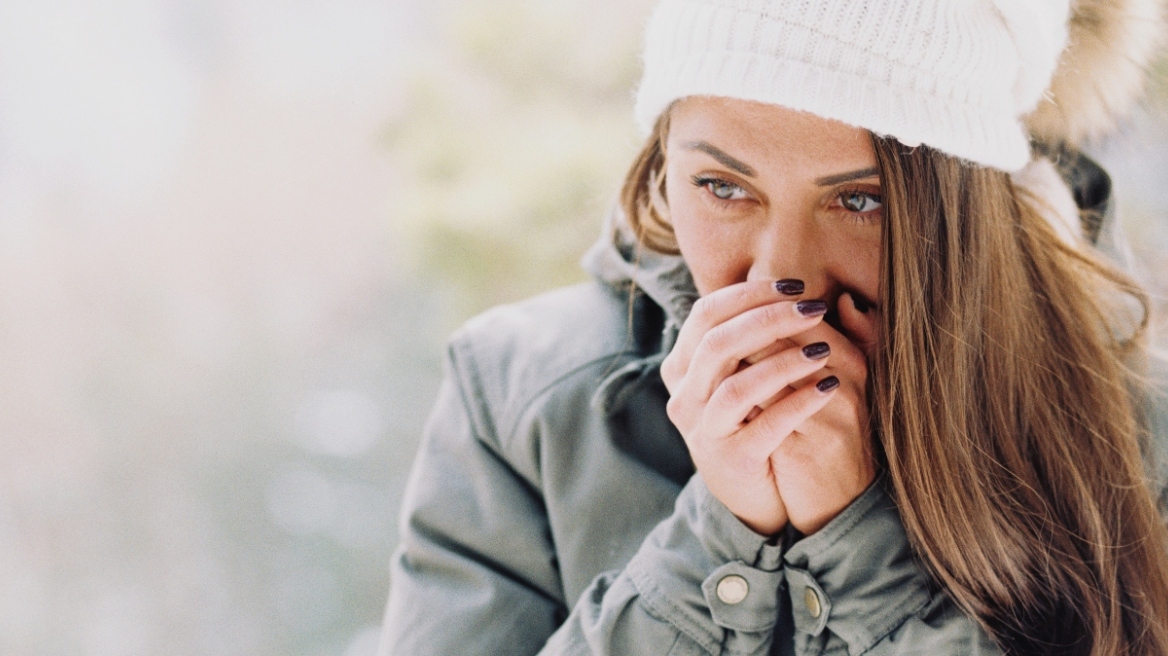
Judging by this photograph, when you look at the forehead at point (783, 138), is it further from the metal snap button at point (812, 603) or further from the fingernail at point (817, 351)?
the metal snap button at point (812, 603)

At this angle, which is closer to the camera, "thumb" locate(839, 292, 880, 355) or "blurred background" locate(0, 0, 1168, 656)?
"thumb" locate(839, 292, 880, 355)

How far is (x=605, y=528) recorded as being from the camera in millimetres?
1208

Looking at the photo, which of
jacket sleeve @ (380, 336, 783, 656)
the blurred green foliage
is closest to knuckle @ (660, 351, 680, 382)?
jacket sleeve @ (380, 336, 783, 656)

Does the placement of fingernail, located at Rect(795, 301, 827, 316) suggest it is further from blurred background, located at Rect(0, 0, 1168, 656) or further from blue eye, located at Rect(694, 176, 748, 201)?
blurred background, located at Rect(0, 0, 1168, 656)

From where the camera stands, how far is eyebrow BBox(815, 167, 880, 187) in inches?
36.9

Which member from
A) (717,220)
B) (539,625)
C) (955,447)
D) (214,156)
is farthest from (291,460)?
(955,447)

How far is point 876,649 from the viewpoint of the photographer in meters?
1.01

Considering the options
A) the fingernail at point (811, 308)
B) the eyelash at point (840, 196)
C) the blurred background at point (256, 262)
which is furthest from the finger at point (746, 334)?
the blurred background at point (256, 262)

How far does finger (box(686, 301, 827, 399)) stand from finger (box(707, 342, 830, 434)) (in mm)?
17

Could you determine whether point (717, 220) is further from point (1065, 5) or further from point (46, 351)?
point (46, 351)

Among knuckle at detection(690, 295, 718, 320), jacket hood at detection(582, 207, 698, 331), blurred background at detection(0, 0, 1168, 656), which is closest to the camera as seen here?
knuckle at detection(690, 295, 718, 320)

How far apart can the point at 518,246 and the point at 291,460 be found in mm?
519

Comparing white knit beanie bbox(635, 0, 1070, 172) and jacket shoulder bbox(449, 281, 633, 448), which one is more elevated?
white knit beanie bbox(635, 0, 1070, 172)

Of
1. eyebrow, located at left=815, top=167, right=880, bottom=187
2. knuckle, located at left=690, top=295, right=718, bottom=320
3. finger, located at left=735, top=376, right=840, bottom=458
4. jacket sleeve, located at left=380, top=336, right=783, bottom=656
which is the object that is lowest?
jacket sleeve, located at left=380, top=336, right=783, bottom=656
